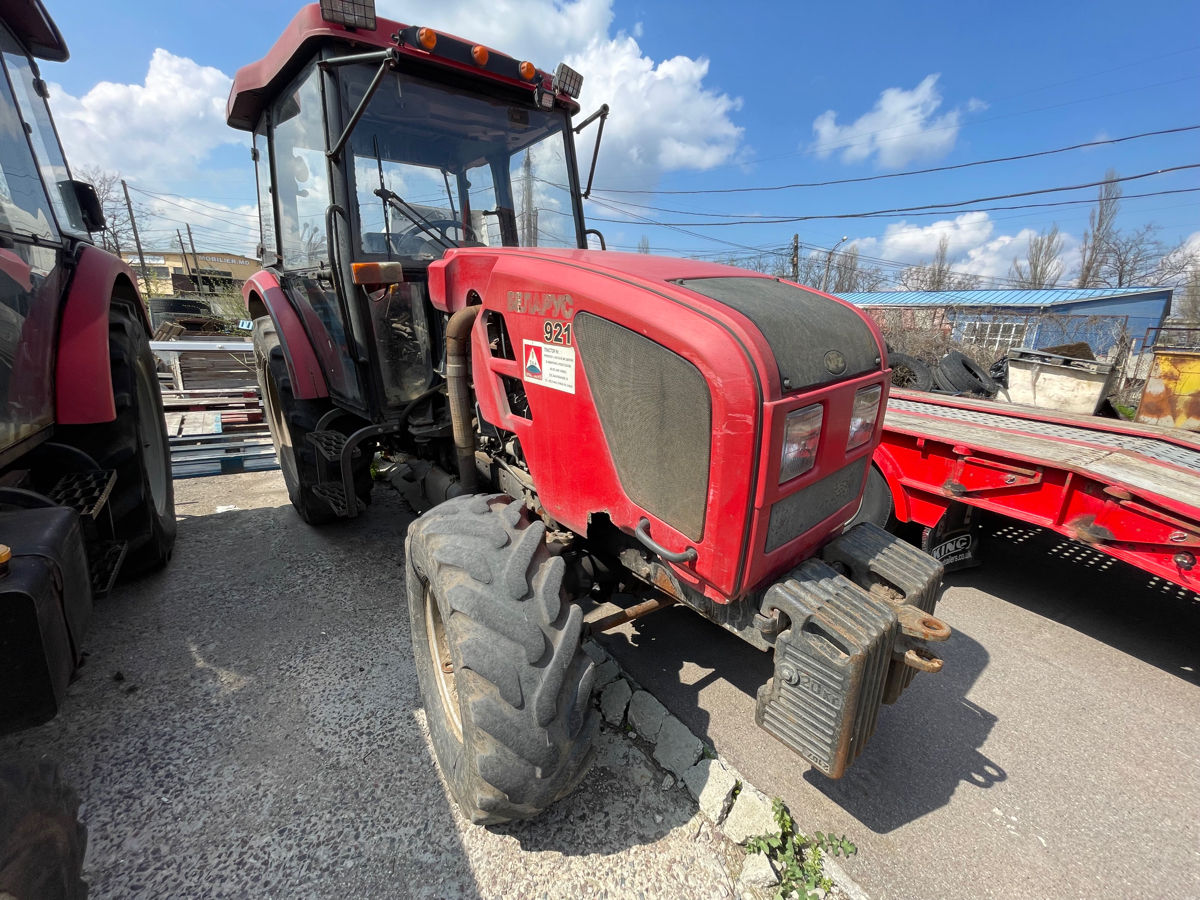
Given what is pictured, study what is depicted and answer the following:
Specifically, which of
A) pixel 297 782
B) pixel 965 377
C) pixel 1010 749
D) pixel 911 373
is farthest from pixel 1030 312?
pixel 297 782

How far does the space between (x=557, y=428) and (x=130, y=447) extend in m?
2.08

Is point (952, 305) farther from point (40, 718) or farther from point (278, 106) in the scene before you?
point (40, 718)

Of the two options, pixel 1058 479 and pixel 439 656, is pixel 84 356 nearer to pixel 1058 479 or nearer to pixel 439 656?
pixel 439 656

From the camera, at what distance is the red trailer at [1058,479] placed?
7.61 ft

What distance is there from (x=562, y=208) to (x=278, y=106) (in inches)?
61.9

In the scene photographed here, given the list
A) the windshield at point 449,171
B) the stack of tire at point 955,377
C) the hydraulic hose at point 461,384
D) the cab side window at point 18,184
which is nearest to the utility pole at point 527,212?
the windshield at point 449,171

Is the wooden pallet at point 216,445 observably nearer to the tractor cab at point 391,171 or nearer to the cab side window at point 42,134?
the cab side window at point 42,134

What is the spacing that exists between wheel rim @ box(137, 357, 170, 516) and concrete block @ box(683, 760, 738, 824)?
9.62 ft

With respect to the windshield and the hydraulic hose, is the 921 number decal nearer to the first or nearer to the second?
the hydraulic hose

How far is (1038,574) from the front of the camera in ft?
11.7

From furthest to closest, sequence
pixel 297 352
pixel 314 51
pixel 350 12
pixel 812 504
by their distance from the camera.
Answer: pixel 297 352 → pixel 314 51 → pixel 350 12 → pixel 812 504

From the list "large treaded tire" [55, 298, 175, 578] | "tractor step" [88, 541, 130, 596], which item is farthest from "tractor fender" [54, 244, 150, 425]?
"tractor step" [88, 541, 130, 596]

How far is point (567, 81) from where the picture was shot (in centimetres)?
273

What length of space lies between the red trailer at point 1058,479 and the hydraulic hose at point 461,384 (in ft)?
7.80
